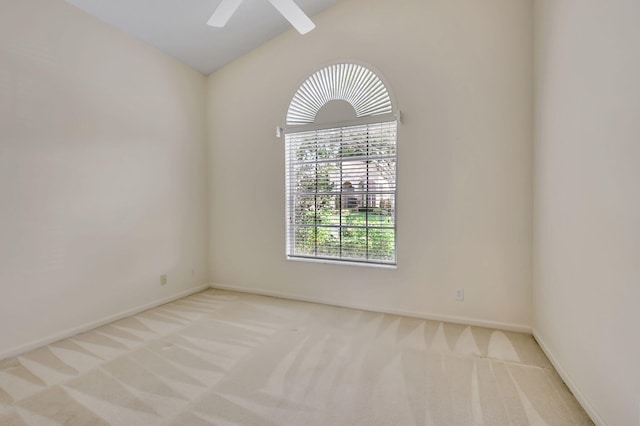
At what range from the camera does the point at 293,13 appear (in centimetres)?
241

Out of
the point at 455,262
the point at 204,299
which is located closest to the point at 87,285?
the point at 204,299

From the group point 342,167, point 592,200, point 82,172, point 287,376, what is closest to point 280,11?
point 342,167

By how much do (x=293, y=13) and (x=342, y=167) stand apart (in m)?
1.63

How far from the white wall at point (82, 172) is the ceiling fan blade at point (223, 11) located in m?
1.43

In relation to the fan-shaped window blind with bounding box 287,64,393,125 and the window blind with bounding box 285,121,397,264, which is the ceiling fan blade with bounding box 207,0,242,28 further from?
the window blind with bounding box 285,121,397,264

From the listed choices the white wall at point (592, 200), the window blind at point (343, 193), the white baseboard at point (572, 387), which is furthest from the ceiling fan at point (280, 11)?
the white baseboard at point (572, 387)

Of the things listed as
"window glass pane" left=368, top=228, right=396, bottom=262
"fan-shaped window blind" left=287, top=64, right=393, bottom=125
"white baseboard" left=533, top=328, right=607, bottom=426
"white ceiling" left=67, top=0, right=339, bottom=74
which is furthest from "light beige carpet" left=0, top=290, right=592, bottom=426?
"white ceiling" left=67, top=0, right=339, bottom=74

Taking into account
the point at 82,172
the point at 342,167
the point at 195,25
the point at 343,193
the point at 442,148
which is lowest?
the point at 343,193

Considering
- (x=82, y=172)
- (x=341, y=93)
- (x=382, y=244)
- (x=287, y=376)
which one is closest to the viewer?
(x=287, y=376)

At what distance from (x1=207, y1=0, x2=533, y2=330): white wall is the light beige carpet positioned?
41 cm

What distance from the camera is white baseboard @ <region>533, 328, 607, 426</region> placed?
5.38ft

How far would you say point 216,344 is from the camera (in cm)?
259

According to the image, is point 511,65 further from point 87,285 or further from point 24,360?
point 24,360

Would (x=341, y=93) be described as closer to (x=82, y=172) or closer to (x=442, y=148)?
(x=442, y=148)
